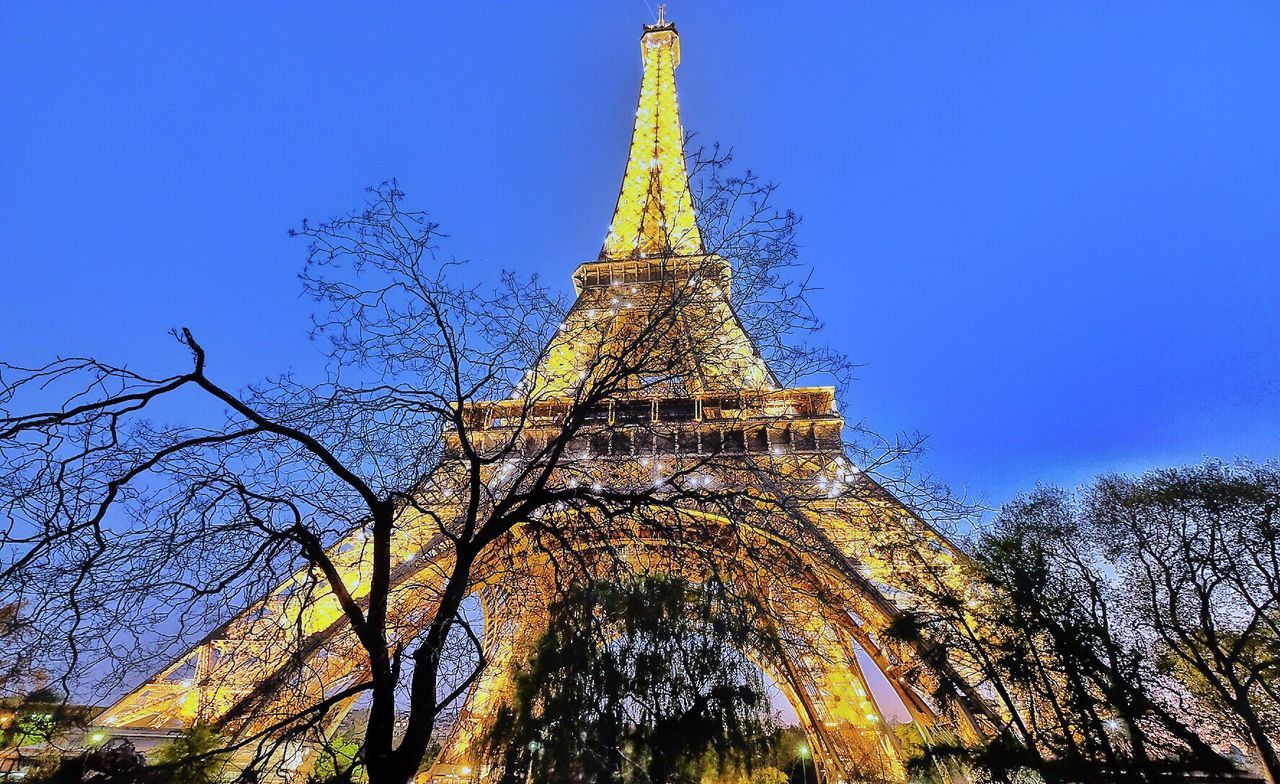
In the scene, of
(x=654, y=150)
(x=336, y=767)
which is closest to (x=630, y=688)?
(x=336, y=767)

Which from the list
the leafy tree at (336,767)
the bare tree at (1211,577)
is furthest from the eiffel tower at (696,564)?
the bare tree at (1211,577)

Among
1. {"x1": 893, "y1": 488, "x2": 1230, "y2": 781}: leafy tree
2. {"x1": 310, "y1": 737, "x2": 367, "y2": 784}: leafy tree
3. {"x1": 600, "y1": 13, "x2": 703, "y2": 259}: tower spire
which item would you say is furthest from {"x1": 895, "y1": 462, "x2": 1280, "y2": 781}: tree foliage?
{"x1": 600, "y1": 13, "x2": 703, "y2": 259}: tower spire

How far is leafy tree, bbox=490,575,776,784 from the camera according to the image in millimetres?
4414

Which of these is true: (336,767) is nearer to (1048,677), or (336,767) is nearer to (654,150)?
(1048,677)

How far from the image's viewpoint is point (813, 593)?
4.53m

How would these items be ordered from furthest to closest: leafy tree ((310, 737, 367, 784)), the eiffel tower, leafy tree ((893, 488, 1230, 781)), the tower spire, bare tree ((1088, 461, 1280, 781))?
the tower spire
bare tree ((1088, 461, 1280, 781))
leafy tree ((893, 488, 1230, 781))
the eiffel tower
leafy tree ((310, 737, 367, 784))

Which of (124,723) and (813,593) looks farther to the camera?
(124,723)

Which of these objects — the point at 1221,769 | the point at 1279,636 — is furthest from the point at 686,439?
the point at 1279,636

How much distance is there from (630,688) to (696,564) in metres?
1.44

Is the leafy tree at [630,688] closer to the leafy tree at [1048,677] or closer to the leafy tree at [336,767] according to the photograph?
the leafy tree at [336,767]

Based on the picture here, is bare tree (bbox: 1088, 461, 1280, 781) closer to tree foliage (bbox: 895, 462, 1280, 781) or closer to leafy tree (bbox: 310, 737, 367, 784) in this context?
tree foliage (bbox: 895, 462, 1280, 781)

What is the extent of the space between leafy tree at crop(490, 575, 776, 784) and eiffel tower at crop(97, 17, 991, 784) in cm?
38

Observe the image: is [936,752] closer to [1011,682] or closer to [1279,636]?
[1011,682]

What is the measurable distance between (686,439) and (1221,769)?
6.25 meters
